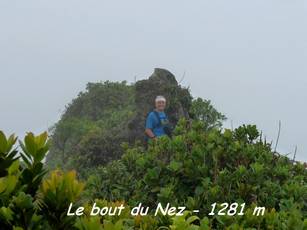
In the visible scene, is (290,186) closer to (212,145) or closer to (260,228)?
(212,145)

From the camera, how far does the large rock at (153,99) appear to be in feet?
58.6

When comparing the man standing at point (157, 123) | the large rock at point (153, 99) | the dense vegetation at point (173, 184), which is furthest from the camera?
the large rock at point (153, 99)

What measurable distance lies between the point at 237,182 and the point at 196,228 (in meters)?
2.83

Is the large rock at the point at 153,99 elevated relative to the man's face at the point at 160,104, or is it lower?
elevated

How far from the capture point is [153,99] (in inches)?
717

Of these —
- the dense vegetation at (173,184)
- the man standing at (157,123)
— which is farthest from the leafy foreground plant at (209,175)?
the man standing at (157,123)

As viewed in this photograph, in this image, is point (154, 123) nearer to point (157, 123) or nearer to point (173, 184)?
point (157, 123)

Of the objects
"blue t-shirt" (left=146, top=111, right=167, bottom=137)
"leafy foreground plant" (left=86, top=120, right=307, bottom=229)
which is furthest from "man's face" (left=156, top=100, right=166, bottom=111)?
"leafy foreground plant" (left=86, top=120, right=307, bottom=229)

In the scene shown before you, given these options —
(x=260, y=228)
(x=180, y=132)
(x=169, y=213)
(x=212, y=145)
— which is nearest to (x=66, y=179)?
(x=169, y=213)

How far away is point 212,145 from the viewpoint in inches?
262

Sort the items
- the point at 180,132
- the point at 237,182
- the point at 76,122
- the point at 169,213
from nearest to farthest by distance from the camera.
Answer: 1. the point at 169,213
2. the point at 237,182
3. the point at 180,132
4. the point at 76,122

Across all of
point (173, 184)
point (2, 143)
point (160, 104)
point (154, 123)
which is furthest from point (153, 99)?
point (2, 143)

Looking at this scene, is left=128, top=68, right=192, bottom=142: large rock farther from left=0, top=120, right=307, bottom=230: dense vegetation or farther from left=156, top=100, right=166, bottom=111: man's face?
left=0, top=120, right=307, bottom=230: dense vegetation

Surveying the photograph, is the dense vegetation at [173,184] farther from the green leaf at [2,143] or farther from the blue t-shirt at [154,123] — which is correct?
the blue t-shirt at [154,123]
